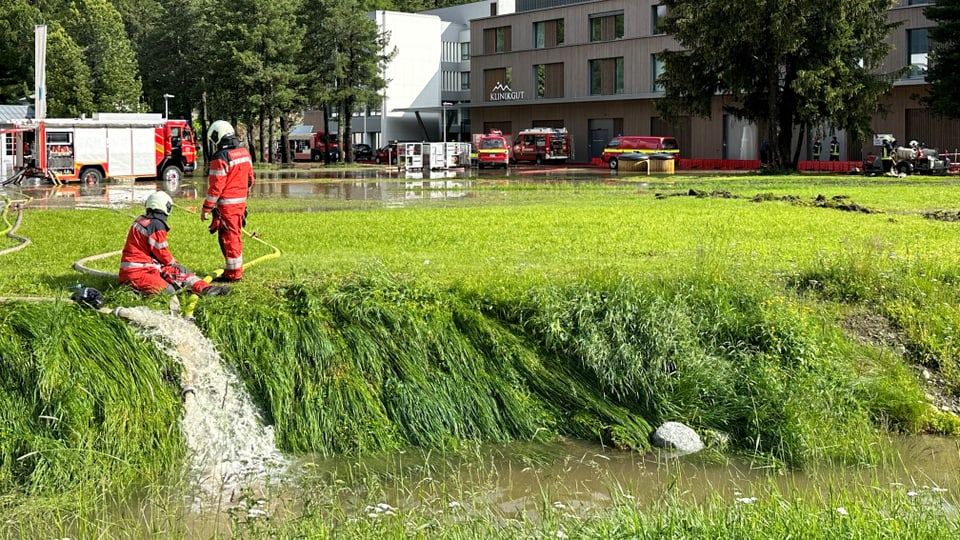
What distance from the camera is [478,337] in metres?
10.4

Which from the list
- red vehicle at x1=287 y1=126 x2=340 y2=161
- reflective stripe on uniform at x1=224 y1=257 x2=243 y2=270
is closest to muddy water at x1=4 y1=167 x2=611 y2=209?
reflective stripe on uniform at x1=224 y1=257 x2=243 y2=270

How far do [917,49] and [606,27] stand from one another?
21.3 m

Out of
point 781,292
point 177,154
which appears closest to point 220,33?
point 177,154

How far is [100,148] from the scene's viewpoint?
4212 centimetres

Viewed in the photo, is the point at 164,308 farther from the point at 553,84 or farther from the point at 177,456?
the point at 553,84

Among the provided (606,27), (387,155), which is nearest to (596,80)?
(606,27)

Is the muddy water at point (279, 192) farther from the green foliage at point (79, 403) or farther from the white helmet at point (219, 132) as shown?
the green foliage at point (79, 403)

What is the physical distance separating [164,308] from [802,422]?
581 centimetres

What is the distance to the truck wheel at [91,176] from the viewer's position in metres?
41.9

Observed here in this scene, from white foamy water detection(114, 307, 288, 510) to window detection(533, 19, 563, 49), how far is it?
218ft

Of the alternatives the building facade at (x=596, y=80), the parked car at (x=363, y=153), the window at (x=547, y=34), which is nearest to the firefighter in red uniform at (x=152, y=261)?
the building facade at (x=596, y=80)

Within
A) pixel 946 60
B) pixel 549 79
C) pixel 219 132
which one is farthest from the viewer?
pixel 549 79

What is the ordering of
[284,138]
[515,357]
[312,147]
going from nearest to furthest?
[515,357] → [284,138] → [312,147]

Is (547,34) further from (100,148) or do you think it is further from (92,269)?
(92,269)
